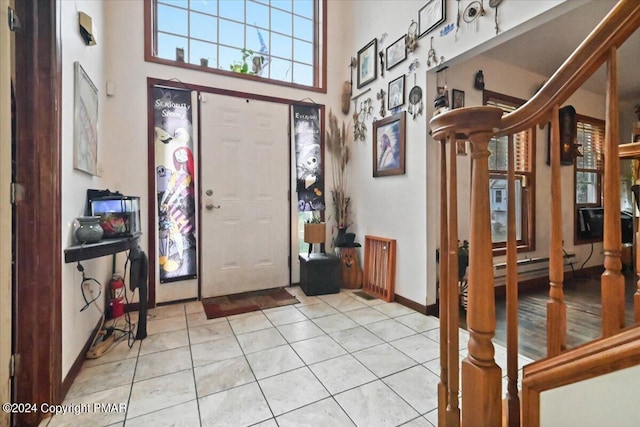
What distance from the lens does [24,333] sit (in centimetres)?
127

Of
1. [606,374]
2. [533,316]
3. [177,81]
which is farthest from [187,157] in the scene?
[533,316]

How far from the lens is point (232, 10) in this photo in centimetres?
308

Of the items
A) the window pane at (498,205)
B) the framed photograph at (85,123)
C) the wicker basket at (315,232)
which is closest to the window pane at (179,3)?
the framed photograph at (85,123)

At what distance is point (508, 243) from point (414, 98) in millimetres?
2023

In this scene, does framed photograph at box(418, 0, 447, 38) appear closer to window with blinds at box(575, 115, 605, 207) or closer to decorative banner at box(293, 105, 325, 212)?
decorative banner at box(293, 105, 325, 212)

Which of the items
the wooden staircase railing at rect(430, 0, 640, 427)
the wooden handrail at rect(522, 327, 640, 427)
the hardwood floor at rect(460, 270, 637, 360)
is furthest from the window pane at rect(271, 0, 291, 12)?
the wooden handrail at rect(522, 327, 640, 427)

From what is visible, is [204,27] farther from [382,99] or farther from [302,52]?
[382,99]

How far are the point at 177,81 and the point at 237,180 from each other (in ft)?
3.53

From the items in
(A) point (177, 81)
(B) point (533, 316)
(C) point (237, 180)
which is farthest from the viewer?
(C) point (237, 180)

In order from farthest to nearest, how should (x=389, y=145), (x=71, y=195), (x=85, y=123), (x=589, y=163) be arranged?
1. (x=589, y=163)
2. (x=389, y=145)
3. (x=85, y=123)
4. (x=71, y=195)

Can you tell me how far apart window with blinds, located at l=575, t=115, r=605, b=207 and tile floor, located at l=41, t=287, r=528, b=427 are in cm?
331

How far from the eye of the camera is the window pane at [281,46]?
10.8 ft

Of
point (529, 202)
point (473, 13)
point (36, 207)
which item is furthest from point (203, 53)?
point (529, 202)

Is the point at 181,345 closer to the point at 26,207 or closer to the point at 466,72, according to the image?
the point at 26,207
